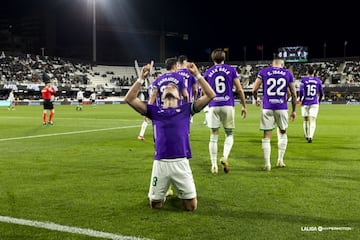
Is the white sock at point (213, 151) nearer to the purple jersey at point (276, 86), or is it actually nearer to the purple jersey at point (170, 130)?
the purple jersey at point (276, 86)

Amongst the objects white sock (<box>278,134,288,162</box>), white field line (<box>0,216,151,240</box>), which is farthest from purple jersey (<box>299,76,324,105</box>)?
white field line (<box>0,216,151,240</box>)

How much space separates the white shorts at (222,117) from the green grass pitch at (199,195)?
102 centimetres

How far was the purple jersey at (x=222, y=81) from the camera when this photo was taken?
29.2 feet

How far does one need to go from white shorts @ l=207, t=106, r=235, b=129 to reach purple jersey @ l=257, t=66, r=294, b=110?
890 millimetres

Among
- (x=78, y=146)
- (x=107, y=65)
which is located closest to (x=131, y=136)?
(x=78, y=146)

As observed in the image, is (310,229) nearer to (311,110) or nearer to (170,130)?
(170,130)

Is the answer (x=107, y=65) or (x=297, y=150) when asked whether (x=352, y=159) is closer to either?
(x=297, y=150)

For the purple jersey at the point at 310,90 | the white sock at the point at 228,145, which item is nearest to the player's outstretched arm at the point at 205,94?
the white sock at the point at 228,145

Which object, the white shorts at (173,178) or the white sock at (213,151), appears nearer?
the white shorts at (173,178)

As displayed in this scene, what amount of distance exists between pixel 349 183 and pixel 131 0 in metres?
71.0

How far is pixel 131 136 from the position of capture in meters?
16.0

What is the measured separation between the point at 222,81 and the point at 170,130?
11.0 feet

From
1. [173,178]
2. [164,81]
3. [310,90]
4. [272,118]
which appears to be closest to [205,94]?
[164,81]

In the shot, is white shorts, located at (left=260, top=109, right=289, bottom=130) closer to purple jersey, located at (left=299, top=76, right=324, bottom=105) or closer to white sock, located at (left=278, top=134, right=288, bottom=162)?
white sock, located at (left=278, top=134, right=288, bottom=162)
